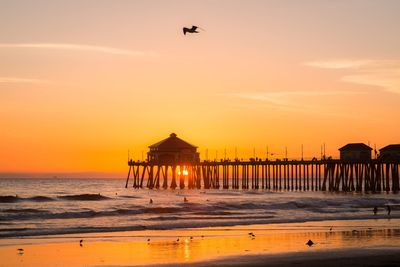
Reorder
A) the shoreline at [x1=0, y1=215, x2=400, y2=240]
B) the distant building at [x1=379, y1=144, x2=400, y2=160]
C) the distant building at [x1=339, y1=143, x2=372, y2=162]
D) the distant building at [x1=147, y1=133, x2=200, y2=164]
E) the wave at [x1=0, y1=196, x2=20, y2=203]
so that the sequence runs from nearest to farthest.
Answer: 1. the shoreline at [x1=0, y1=215, x2=400, y2=240]
2. the wave at [x1=0, y1=196, x2=20, y2=203]
3. the distant building at [x1=379, y1=144, x2=400, y2=160]
4. the distant building at [x1=339, y1=143, x2=372, y2=162]
5. the distant building at [x1=147, y1=133, x2=200, y2=164]

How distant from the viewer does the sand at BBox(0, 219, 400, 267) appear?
2003 cm

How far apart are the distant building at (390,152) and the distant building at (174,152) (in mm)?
25799

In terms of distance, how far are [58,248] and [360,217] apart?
71.5 ft

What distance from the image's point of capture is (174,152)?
89875 mm

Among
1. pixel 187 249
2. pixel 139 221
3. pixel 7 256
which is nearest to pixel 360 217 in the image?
pixel 139 221

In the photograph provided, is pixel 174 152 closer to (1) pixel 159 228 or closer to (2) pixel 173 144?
(2) pixel 173 144

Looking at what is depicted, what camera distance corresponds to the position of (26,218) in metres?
39.1

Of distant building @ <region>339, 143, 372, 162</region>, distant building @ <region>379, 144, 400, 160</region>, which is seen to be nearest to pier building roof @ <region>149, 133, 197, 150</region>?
distant building @ <region>339, 143, 372, 162</region>

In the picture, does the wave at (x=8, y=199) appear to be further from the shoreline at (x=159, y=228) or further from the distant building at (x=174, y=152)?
the distant building at (x=174, y=152)

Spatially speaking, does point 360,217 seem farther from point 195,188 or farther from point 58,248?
point 195,188

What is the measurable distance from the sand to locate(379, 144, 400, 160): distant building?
4608 cm

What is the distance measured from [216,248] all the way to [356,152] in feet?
190

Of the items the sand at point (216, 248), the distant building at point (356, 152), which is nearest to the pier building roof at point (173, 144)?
the distant building at point (356, 152)

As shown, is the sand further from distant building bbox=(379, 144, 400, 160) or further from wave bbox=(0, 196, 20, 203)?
distant building bbox=(379, 144, 400, 160)
